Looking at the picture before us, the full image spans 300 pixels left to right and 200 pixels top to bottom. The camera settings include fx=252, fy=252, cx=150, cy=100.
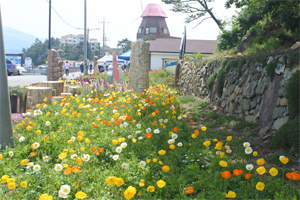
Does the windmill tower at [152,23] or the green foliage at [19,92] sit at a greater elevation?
the windmill tower at [152,23]

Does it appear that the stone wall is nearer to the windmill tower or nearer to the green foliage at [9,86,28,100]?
the green foliage at [9,86,28,100]

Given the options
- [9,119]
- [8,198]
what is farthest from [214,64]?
[8,198]

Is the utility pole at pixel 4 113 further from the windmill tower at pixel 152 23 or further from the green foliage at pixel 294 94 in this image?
the windmill tower at pixel 152 23

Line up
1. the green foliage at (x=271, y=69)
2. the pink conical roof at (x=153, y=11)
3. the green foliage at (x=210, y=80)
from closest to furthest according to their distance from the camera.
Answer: the green foliage at (x=271, y=69)
the green foliage at (x=210, y=80)
the pink conical roof at (x=153, y=11)

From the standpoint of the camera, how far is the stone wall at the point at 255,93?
4363 mm

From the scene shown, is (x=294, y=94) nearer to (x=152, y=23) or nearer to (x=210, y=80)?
(x=210, y=80)

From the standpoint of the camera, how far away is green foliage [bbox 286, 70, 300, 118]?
3.85 metres

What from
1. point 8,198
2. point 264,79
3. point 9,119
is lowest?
point 8,198

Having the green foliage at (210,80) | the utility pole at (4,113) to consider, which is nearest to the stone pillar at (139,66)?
the green foliage at (210,80)

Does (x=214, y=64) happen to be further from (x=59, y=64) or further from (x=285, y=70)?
(x=59, y=64)

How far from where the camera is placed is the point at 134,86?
966 centimetres

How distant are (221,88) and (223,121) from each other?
1.55 meters

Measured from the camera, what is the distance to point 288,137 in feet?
11.9

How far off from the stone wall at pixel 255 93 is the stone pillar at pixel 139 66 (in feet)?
7.89
